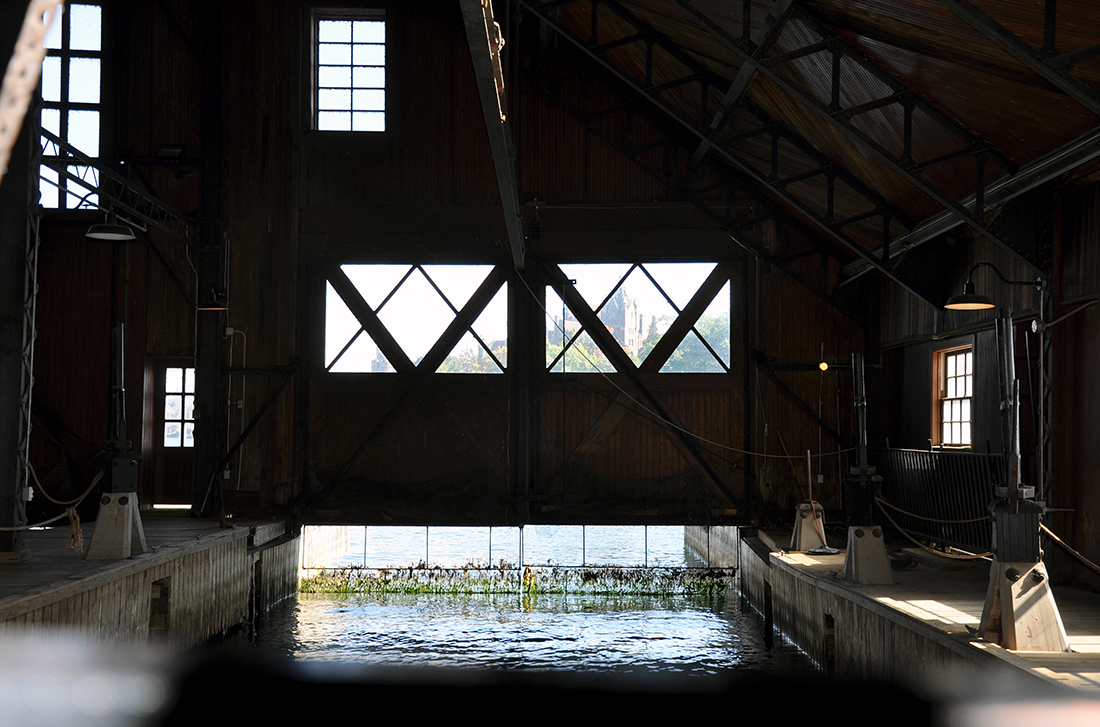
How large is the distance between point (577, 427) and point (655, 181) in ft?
13.0

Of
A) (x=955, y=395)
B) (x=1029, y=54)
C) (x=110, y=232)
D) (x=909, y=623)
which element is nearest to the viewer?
(x=1029, y=54)

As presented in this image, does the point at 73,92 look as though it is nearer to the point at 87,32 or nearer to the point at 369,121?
the point at 87,32

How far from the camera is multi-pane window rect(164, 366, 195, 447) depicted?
1496cm

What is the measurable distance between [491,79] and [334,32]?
8.65m

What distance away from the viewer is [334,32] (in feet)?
48.6

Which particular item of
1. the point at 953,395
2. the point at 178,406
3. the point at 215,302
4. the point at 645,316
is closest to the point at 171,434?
the point at 178,406

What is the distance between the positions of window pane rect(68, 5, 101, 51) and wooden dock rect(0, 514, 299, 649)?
735cm

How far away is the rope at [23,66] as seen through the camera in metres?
0.64

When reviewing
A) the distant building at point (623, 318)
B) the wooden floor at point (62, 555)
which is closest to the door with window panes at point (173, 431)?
the wooden floor at point (62, 555)

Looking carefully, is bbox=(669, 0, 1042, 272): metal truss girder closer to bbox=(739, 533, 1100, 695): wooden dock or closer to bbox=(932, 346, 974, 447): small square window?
bbox=(932, 346, 974, 447): small square window

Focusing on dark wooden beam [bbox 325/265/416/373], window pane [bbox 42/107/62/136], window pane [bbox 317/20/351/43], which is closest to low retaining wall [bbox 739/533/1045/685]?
dark wooden beam [bbox 325/265/416/373]

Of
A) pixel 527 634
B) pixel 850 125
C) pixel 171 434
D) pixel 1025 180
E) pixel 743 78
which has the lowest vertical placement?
pixel 527 634

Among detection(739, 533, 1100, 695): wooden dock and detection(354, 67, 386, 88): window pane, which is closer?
detection(739, 533, 1100, 695): wooden dock

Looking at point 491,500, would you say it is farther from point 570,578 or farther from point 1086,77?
point 1086,77
